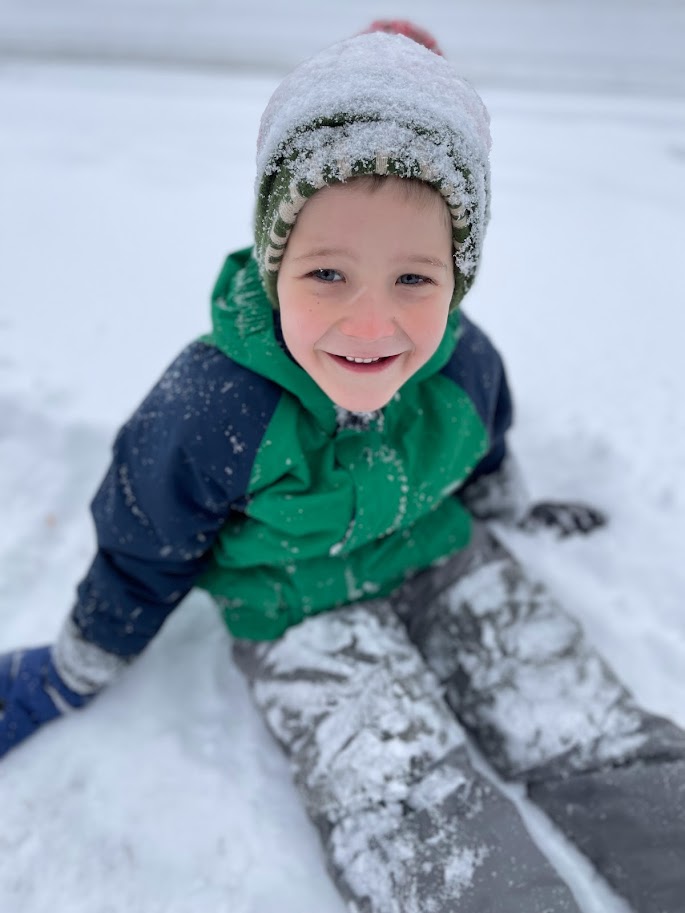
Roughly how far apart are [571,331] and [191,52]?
4.09 meters

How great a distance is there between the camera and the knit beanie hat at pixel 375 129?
31.2 inches

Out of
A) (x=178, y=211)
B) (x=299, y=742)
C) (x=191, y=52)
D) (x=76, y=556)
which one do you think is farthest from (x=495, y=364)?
(x=191, y=52)

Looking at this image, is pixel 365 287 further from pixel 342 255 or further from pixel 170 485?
pixel 170 485

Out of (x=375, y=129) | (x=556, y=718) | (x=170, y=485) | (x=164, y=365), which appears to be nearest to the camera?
(x=375, y=129)

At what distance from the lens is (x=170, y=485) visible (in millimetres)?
1050

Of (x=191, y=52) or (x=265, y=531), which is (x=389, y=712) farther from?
(x=191, y=52)

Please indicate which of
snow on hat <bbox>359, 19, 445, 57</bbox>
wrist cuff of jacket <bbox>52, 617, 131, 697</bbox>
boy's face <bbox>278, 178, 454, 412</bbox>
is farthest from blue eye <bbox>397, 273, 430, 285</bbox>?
wrist cuff of jacket <bbox>52, 617, 131, 697</bbox>

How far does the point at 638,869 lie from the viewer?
3.33ft

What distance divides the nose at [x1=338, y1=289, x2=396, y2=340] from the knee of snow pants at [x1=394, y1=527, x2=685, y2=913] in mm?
579

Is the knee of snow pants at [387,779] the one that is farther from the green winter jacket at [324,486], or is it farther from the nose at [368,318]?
the nose at [368,318]

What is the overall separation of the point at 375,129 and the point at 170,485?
54cm

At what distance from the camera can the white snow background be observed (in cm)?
113

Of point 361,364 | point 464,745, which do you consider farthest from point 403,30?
point 464,745

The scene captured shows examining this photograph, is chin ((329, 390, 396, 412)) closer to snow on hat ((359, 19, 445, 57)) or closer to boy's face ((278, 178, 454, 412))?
boy's face ((278, 178, 454, 412))
